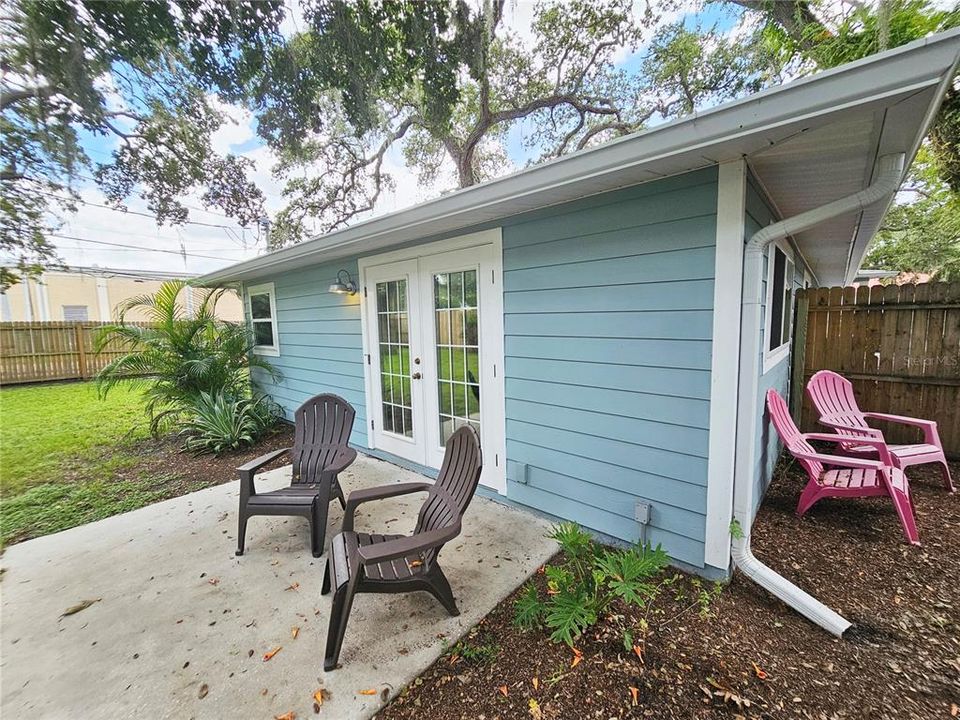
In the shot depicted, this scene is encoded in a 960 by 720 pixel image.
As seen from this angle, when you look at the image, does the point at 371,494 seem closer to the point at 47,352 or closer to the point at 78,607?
the point at 78,607

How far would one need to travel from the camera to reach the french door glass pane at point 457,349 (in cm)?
326

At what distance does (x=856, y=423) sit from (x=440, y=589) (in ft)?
14.0

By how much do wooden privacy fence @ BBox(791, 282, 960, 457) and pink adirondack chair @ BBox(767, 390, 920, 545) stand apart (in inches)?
78.1

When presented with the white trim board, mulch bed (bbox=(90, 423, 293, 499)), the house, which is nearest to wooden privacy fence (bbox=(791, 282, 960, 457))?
the house

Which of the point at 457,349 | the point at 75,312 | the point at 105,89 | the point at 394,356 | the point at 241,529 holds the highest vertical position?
the point at 105,89

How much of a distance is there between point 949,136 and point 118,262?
567 inches

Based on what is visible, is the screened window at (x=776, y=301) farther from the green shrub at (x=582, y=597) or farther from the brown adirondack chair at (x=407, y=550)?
the brown adirondack chair at (x=407, y=550)

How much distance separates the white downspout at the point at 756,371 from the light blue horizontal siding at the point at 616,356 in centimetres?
17

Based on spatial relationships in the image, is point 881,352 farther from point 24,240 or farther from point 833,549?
point 24,240

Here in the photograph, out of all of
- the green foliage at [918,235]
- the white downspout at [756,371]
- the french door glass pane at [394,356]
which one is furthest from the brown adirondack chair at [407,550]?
the green foliage at [918,235]

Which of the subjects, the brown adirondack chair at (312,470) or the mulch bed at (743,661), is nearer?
the mulch bed at (743,661)

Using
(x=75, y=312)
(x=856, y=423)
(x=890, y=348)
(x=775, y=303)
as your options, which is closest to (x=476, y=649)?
(x=775, y=303)

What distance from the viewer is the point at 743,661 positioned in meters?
1.63

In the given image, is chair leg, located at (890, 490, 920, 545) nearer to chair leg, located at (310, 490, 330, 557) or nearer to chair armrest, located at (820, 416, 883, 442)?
chair armrest, located at (820, 416, 883, 442)
